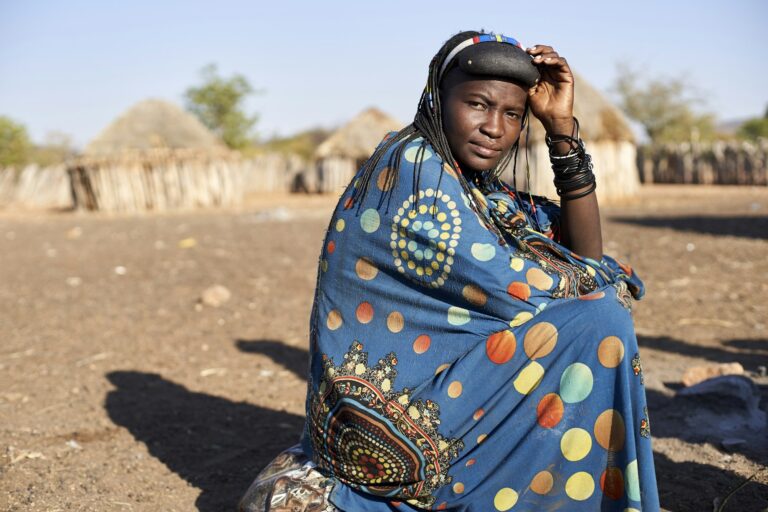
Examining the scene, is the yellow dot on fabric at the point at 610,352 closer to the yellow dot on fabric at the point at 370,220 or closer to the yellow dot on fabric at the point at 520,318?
the yellow dot on fabric at the point at 520,318

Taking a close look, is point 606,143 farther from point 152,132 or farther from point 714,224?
point 152,132

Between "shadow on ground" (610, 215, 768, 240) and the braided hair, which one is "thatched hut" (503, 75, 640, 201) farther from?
the braided hair

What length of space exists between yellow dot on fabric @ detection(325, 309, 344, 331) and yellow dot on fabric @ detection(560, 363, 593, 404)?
725 millimetres

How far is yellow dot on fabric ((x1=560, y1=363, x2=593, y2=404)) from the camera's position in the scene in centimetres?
213

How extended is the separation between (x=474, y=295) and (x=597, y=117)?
16.1 metres

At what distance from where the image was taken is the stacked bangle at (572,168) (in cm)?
258

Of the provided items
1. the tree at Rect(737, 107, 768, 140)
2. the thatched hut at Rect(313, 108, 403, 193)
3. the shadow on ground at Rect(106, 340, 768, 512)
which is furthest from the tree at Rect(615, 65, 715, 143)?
the shadow on ground at Rect(106, 340, 768, 512)

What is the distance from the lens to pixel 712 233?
1005cm

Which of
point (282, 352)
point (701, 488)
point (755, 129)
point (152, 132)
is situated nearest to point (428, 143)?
point (701, 488)

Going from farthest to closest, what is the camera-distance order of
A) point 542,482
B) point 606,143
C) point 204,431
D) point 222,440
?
point 606,143 < point 204,431 < point 222,440 < point 542,482

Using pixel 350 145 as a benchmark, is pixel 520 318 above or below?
above

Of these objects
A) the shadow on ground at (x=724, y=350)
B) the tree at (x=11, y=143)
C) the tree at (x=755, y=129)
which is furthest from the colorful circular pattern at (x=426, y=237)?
the tree at (x=755, y=129)

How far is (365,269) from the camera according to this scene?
2.43m

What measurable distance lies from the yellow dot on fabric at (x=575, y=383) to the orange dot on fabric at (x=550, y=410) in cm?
2
